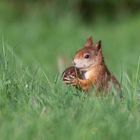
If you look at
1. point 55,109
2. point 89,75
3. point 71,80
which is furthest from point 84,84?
point 55,109

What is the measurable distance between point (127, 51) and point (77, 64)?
7480 mm

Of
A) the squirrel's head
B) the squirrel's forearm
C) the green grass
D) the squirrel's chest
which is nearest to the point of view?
the green grass

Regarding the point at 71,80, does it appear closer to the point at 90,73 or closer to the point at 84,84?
the point at 84,84

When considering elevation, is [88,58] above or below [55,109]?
above

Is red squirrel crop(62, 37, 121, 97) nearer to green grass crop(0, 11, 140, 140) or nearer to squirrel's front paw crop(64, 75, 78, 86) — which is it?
squirrel's front paw crop(64, 75, 78, 86)

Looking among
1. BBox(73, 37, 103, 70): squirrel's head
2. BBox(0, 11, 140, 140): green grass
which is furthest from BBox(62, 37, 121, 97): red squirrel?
BBox(0, 11, 140, 140): green grass

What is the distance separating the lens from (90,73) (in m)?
6.68

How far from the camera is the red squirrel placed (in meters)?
6.32

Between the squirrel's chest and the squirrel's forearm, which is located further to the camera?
the squirrel's chest

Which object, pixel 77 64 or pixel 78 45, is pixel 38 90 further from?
pixel 78 45

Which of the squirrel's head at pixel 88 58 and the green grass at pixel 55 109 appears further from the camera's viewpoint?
the squirrel's head at pixel 88 58

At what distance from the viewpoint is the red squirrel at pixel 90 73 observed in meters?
6.32

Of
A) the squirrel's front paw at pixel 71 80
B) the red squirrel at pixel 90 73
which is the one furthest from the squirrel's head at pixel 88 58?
the squirrel's front paw at pixel 71 80

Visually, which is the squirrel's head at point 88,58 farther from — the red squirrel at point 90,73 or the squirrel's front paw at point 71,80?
the squirrel's front paw at point 71,80
